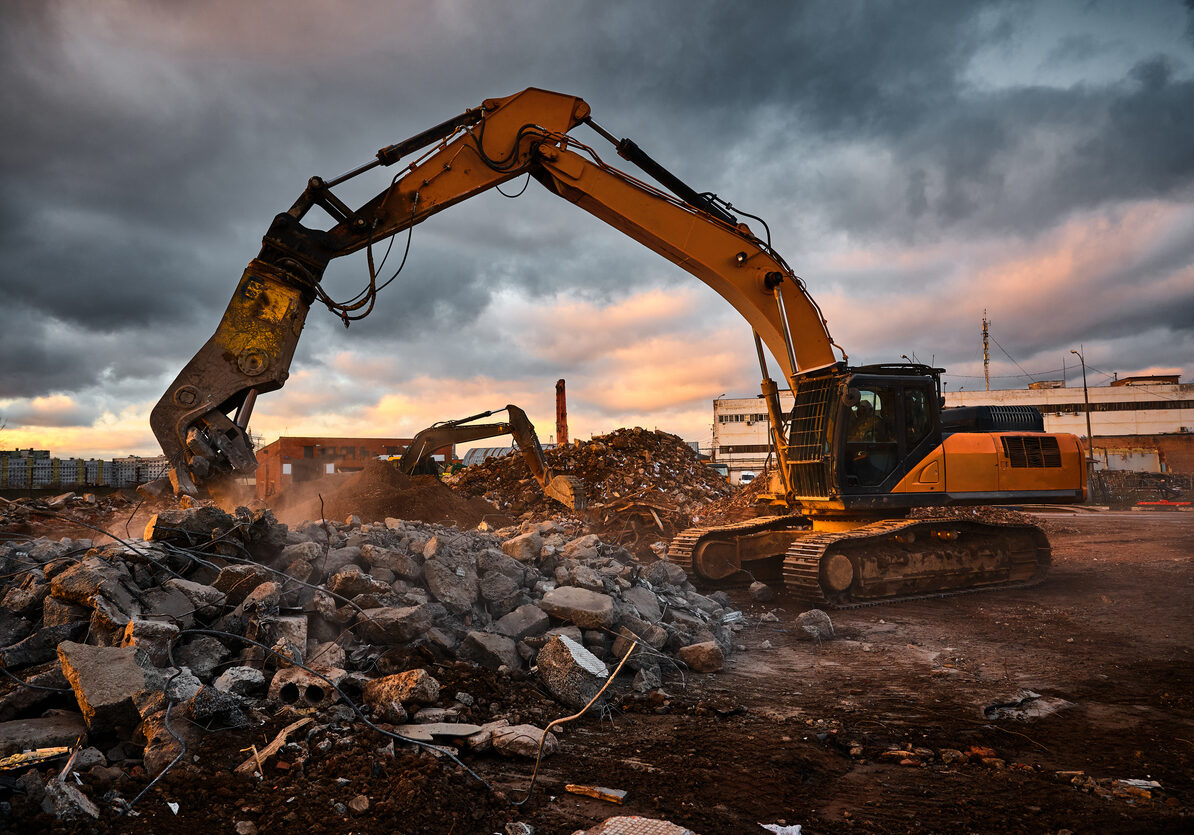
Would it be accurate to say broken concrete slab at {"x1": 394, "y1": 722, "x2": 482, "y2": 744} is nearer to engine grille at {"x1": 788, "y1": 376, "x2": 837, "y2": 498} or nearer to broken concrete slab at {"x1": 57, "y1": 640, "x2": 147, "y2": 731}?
broken concrete slab at {"x1": 57, "y1": 640, "x2": 147, "y2": 731}

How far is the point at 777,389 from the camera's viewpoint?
9.03m

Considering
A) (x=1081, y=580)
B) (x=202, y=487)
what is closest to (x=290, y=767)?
(x=202, y=487)

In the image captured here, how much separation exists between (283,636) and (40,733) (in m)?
1.30

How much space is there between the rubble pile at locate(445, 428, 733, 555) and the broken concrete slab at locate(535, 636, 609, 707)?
7333 millimetres

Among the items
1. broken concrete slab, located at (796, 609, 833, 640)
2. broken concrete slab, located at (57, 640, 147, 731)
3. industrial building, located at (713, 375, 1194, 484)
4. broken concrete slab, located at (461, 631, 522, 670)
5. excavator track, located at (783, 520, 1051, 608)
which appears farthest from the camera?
industrial building, located at (713, 375, 1194, 484)

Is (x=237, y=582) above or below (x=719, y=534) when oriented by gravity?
above

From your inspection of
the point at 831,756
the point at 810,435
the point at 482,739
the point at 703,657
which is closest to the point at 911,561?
the point at 810,435

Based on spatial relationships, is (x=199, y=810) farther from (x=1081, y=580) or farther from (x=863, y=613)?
(x=1081, y=580)

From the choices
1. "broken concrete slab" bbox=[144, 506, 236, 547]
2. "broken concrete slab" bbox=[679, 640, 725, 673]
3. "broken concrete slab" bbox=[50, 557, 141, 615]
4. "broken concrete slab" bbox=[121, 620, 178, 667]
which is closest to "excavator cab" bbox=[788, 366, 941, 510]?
"broken concrete slab" bbox=[679, 640, 725, 673]

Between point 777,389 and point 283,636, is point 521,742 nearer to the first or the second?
point 283,636

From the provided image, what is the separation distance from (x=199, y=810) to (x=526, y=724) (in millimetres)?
1716

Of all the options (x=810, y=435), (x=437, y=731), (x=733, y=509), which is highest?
(x=810, y=435)

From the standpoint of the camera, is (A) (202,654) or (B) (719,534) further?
(B) (719,534)

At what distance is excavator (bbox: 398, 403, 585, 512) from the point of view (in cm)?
1264
